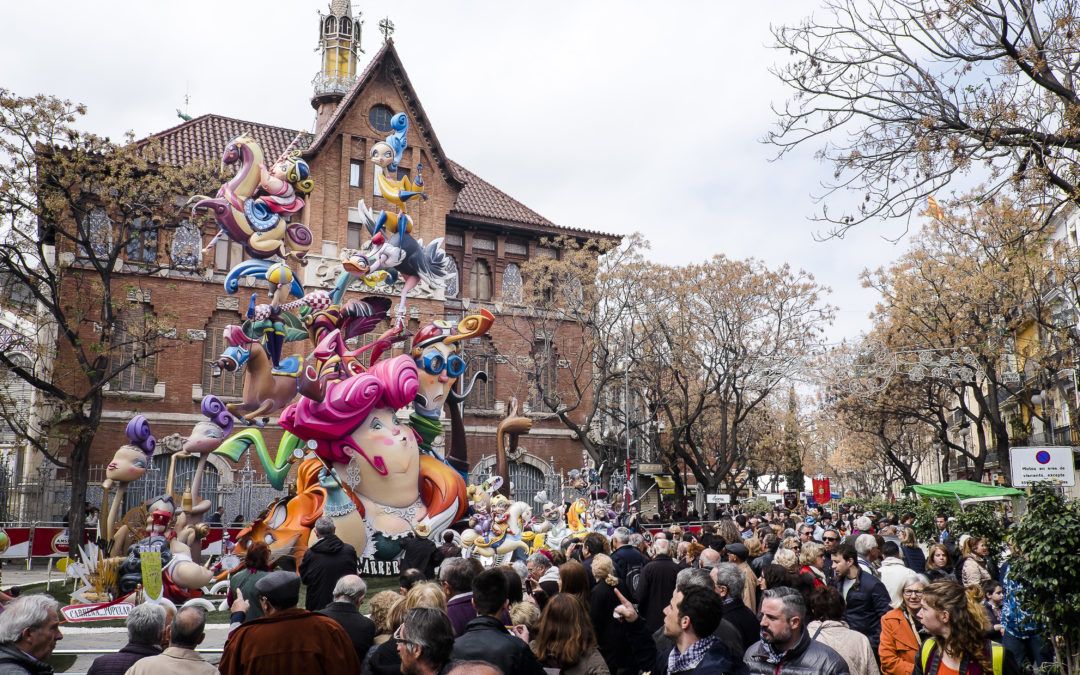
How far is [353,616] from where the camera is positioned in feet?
19.5

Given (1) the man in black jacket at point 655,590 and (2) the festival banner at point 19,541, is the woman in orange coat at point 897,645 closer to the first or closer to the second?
(1) the man in black jacket at point 655,590

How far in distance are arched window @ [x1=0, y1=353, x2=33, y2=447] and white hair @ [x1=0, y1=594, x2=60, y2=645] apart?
22.2 metres

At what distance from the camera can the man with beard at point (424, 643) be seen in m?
4.18

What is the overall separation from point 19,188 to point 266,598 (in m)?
22.1

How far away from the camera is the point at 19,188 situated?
23.2 meters

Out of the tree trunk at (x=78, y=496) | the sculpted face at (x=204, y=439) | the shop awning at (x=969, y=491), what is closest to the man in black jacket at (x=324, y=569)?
the sculpted face at (x=204, y=439)

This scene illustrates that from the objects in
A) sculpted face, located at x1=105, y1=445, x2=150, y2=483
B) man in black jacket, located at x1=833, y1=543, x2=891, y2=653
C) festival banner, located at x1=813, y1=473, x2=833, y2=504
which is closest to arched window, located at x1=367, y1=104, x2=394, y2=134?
sculpted face, located at x1=105, y1=445, x2=150, y2=483

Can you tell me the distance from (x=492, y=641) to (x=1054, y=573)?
5238mm

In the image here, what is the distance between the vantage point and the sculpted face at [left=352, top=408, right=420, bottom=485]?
20.3 metres

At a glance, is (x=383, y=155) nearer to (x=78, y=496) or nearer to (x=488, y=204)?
(x=78, y=496)

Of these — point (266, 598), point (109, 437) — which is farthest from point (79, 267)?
point (266, 598)

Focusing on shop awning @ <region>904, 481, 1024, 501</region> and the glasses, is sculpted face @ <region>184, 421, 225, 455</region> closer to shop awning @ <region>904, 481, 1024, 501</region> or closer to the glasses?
the glasses

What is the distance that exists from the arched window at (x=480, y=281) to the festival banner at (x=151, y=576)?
26.7 meters

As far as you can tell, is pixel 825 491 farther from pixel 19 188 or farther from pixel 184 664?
pixel 184 664
